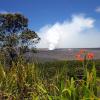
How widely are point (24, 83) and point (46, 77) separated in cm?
83

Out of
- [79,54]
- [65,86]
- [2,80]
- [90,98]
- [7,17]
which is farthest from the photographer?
[7,17]

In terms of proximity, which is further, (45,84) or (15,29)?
(15,29)

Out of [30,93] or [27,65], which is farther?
[27,65]

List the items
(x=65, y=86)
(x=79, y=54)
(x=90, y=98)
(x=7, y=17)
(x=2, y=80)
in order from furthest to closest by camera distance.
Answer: (x=7, y=17) < (x=2, y=80) < (x=79, y=54) < (x=65, y=86) < (x=90, y=98)

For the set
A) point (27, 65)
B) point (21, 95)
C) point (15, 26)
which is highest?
point (15, 26)

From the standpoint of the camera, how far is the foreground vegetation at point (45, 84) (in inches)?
272

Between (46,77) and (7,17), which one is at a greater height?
(7,17)

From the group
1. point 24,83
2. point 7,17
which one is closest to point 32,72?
point 24,83

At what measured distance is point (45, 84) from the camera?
26.9 ft

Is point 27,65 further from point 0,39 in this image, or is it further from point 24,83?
point 0,39

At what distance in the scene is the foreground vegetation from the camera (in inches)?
272

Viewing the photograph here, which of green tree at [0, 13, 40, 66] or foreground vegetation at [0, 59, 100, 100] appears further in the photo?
green tree at [0, 13, 40, 66]

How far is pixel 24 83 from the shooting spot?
8.20m

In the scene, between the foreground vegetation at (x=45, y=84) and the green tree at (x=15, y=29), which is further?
the green tree at (x=15, y=29)
